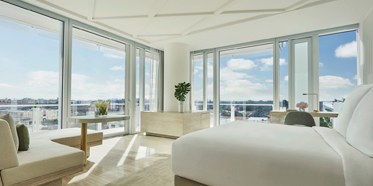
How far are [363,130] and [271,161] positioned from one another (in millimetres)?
546

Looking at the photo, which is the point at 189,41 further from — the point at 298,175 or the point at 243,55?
the point at 298,175

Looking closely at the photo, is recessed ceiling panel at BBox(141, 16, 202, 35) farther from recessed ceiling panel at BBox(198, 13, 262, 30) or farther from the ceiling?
recessed ceiling panel at BBox(198, 13, 262, 30)

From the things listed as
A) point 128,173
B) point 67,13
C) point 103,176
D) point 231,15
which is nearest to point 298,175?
point 128,173

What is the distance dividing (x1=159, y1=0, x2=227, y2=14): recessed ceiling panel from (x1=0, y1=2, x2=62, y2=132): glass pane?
7.54 ft

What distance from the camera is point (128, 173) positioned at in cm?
237

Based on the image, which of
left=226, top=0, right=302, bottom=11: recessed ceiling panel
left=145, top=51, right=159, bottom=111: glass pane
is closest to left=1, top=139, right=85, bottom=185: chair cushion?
left=226, top=0, right=302, bottom=11: recessed ceiling panel

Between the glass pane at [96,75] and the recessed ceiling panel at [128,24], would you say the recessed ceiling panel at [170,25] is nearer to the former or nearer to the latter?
the recessed ceiling panel at [128,24]

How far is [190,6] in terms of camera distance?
333cm

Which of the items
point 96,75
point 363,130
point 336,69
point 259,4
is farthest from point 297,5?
point 96,75

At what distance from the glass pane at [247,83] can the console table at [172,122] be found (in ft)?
3.08

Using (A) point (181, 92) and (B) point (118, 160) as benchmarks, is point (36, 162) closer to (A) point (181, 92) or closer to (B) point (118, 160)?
(B) point (118, 160)

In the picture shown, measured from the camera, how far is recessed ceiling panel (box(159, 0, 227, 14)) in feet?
10.5

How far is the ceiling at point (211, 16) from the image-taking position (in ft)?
10.6

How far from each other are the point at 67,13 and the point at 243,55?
444 centimetres
